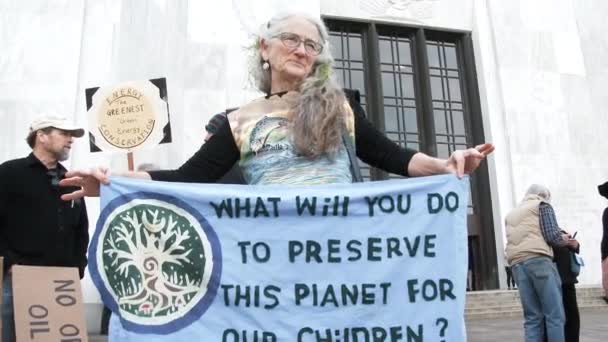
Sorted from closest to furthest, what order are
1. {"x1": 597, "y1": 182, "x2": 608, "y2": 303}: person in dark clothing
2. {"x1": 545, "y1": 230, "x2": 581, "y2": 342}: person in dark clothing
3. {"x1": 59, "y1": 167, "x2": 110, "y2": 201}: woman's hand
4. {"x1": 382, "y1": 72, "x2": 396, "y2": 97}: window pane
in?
{"x1": 59, "y1": 167, "x2": 110, "y2": 201}: woman's hand → {"x1": 597, "y1": 182, "x2": 608, "y2": 303}: person in dark clothing → {"x1": 545, "y1": 230, "x2": 581, "y2": 342}: person in dark clothing → {"x1": 382, "y1": 72, "x2": 396, "y2": 97}: window pane

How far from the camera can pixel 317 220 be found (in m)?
1.88

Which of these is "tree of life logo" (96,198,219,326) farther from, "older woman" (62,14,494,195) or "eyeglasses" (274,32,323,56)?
"eyeglasses" (274,32,323,56)

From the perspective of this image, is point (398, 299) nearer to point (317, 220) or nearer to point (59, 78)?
point (317, 220)

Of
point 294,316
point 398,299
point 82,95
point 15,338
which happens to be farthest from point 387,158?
point 82,95

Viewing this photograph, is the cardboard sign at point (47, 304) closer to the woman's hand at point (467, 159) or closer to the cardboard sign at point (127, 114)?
the woman's hand at point (467, 159)

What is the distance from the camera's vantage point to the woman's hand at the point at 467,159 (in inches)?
72.9

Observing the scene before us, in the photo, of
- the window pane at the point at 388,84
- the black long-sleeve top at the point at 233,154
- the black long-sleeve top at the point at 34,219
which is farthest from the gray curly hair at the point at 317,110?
the window pane at the point at 388,84

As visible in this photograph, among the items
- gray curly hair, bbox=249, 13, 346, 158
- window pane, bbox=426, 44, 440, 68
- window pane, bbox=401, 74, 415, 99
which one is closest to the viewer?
gray curly hair, bbox=249, 13, 346, 158

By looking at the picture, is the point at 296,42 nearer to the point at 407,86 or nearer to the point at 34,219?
the point at 34,219

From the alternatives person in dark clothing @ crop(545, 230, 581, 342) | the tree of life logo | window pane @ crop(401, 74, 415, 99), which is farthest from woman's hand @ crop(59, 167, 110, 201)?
window pane @ crop(401, 74, 415, 99)

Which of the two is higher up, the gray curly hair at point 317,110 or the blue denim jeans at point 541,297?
the gray curly hair at point 317,110

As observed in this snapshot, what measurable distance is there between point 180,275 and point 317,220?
457mm

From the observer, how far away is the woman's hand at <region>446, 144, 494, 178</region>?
1.85 meters

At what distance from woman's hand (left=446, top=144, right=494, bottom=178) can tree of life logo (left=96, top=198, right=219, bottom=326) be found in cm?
82
